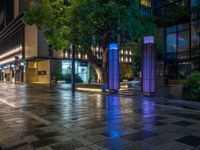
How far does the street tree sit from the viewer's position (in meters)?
19.5

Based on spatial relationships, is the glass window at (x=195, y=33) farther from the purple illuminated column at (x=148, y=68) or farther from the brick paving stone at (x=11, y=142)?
the brick paving stone at (x=11, y=142)

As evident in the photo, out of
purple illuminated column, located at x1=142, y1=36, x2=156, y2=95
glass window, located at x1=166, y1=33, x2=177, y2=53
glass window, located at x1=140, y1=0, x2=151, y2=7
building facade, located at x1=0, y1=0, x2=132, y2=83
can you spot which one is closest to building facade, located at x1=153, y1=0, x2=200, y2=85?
glass window, located at x1=166, y1=33, x2=177, y2=53

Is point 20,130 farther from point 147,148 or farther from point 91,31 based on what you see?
point 91,31

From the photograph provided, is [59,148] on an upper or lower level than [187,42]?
lower

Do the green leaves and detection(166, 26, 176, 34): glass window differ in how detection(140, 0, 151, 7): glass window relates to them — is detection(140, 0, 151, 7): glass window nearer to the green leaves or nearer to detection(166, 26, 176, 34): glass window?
detection(166, 26, 176, 34): glass window

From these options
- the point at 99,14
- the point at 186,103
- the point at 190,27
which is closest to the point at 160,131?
the point at 186,103

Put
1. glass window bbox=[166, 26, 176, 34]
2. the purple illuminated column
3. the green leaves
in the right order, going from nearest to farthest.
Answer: the purple illuminated column, the green leaves, glass window bbox=[166, 26, 176, 34]

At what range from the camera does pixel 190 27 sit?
30688 mm

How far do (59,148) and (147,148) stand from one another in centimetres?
189

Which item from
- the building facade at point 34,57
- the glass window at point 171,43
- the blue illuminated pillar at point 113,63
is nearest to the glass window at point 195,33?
the glass window at point 171,43

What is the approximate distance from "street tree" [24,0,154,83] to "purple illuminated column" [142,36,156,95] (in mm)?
3416

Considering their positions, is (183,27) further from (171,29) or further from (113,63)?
(113,63)

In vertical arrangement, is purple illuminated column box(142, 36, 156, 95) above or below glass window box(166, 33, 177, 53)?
below

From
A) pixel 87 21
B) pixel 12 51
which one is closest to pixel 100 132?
pixel 87 21
